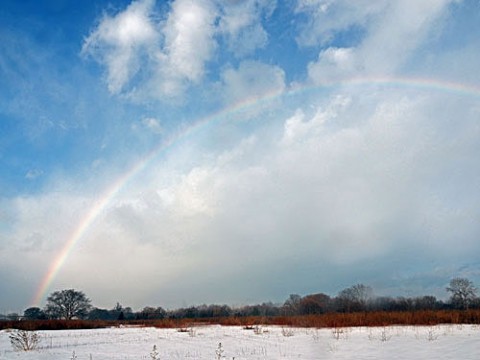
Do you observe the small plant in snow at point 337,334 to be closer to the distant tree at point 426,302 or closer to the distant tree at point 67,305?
the distant tree at point 426,302

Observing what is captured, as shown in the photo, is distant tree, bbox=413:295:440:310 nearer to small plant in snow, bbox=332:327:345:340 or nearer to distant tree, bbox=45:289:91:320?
small plant in snow, bbox=332:327:345:340

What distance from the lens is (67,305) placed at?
4126 inches

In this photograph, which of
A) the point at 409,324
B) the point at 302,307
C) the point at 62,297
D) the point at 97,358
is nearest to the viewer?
the point at 97,358

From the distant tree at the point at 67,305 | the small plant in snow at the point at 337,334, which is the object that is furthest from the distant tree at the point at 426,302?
the distant tree at the point at 67,305

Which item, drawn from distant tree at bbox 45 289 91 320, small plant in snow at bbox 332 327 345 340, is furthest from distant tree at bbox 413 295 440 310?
distant tree at bbox 45 289 91 320

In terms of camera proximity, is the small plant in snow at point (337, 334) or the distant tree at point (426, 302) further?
the distant tree at point (426, 302)

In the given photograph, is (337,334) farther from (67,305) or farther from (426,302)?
(67,305)

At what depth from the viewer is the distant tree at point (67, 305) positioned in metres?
104

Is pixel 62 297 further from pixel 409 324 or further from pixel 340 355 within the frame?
pixel 340 355

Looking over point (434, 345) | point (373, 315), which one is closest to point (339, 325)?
point (373, 315)

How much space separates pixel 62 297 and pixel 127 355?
3989 inches

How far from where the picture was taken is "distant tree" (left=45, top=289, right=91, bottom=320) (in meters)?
104

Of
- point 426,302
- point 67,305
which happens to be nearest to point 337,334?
point 426,302

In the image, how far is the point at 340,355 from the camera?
1535 cm
